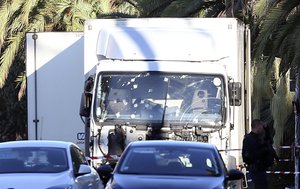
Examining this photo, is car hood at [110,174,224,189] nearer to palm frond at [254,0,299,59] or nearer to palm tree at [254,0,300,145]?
palm tree at [254,0,300,145]

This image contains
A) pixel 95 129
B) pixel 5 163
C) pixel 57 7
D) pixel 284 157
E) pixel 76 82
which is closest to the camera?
pixel 5 163

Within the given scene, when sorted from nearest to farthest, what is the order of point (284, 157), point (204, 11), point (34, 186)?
point (34, 186) < point (204, 11) < point (284, 157)

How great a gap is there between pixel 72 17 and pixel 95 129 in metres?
17.1

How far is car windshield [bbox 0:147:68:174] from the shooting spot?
11.7 m

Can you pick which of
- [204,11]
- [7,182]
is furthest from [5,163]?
[204,11]

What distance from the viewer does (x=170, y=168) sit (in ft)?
36.2

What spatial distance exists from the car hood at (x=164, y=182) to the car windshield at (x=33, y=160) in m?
1.39

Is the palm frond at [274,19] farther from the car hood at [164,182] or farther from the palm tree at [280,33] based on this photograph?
the car hood at [164,182]

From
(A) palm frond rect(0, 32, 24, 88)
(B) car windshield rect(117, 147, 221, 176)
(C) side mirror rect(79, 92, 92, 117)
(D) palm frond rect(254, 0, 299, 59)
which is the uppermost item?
(D) palm frond rect(254, 0, 299, 59)

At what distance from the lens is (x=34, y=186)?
35.1 ft

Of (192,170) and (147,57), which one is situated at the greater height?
(147,57)

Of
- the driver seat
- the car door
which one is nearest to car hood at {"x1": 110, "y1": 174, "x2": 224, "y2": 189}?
the car door

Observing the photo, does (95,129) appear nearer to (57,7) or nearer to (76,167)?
(76,167)

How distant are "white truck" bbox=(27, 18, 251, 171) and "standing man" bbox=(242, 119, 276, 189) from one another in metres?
0.30
